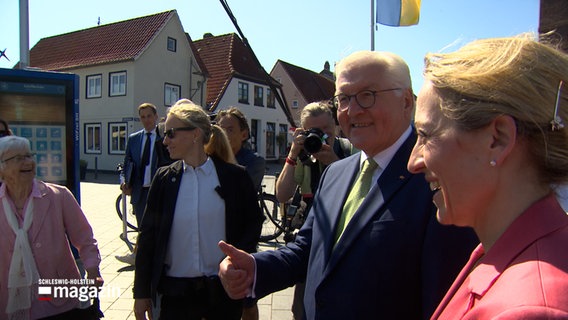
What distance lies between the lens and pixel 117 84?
877 inches

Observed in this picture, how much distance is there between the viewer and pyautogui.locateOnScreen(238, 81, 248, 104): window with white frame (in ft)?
92.2

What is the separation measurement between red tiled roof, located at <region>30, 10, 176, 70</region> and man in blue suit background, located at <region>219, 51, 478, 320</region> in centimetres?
2215

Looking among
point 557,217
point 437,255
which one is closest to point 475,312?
point 557,217

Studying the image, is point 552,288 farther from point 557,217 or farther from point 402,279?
point 402,279

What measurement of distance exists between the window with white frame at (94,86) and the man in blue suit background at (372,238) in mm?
23825

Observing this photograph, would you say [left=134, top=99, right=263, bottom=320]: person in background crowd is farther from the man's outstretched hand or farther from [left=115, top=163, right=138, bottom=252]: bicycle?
[left=115, top=163, right=138, bottom=252]: bicycle

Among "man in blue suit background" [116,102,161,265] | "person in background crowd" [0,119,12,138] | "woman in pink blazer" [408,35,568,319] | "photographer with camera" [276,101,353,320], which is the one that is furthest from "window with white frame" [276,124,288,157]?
"woman in pink blazer" [408,35,568,319]

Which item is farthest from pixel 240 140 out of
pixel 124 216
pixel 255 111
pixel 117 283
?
pixel 255 111

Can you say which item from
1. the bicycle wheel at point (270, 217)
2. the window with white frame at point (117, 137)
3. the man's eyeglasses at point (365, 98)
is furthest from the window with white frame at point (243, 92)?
the man's eyeglasses at point (365, 98)

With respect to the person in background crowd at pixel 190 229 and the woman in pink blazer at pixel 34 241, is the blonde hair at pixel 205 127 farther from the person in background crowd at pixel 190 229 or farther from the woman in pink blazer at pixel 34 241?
the woman in pink blazer at pixel 34 241

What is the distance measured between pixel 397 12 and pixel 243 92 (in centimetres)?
2269

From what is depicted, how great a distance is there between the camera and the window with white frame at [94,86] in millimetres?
22730

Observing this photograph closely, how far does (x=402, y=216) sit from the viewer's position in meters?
1.43

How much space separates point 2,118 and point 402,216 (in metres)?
4.11
